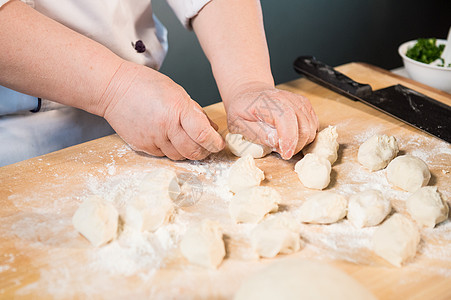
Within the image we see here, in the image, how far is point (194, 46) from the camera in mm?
2744

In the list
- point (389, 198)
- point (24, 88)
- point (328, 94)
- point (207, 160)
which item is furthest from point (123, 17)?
point (389, 198)

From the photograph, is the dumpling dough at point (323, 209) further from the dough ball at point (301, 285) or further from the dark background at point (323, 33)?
the dark background at point (323, 33)

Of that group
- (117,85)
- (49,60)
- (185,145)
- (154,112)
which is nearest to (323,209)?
(185,145)

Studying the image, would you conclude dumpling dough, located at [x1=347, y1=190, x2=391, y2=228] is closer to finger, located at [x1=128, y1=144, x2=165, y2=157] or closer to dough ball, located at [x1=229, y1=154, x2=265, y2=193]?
dough ball, located at [x1=229, y1=154, x2=265, y2=193]

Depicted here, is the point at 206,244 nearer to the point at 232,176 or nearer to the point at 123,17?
the point at 232,176

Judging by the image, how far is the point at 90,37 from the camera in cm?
141

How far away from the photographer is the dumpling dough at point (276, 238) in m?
0.94

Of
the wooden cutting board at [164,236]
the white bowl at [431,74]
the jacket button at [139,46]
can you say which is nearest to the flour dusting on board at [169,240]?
the wooden cutting board at [164,236]

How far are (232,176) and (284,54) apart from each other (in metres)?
2.11

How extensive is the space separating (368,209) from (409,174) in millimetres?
226

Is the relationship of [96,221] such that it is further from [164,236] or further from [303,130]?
[303,130]

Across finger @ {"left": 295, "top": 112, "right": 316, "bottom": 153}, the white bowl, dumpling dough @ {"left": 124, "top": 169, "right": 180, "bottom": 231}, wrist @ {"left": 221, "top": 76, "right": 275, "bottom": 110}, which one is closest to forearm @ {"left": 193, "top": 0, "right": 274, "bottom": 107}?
wrist @ {"left": 221, "top": 76, "right": 275, "bottom": 110}

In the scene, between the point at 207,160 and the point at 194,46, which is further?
the point at 194,46

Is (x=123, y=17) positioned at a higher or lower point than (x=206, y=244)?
higher
